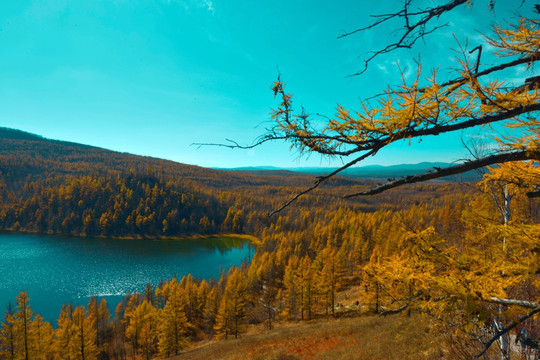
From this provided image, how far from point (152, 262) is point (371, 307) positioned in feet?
190

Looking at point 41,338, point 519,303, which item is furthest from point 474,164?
point 41,338

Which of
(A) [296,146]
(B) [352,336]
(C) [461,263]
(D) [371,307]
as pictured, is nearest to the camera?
(A) [296,146]

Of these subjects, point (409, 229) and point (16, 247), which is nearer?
point (409, 229)

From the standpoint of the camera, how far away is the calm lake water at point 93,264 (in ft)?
144

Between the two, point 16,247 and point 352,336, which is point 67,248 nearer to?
point 16,247

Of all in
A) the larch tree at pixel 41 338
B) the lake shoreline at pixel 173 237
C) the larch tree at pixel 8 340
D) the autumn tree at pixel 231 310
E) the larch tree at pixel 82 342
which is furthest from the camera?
the lake shoreline at pixel 173 237

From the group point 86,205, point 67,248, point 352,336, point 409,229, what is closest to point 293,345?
point 352,336

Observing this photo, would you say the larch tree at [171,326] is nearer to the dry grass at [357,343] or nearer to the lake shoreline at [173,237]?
the dry grass at [357,343]

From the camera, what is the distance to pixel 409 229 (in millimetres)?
3777

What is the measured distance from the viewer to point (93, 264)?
60.4 m

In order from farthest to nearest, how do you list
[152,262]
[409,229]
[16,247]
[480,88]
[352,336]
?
1. [16,247]
2. [152,262]
3. [352,336]
4. [409,229]
5. [480,88]

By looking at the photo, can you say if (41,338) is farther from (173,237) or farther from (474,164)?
(173,237)

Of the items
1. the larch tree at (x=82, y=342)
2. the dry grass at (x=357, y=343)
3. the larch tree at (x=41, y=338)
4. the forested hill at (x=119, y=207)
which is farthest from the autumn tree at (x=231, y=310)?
the forested hill at (x=119, y=207)

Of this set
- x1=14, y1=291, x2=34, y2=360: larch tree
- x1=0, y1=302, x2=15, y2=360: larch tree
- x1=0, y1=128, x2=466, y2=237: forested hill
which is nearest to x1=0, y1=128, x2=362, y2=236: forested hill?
x1=0, y1=128, x2=466, y2=237: forested hill
